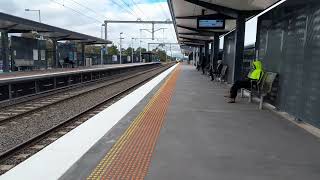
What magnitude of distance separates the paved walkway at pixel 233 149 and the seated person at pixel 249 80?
1454 millimetres

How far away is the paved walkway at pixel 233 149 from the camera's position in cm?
445

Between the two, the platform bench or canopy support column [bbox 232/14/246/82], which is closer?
the platform bench

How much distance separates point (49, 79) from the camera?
1759 cm

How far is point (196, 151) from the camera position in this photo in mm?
5402

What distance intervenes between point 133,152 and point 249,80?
6054mm

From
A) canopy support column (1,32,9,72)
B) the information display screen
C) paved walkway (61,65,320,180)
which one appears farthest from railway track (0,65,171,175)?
canopy support column (1,32,9,72)

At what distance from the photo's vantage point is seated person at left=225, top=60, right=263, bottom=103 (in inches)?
389

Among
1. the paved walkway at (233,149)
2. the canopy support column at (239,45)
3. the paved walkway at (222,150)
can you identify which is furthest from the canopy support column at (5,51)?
the paved walkway at (233,149)

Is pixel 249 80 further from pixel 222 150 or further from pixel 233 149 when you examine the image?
pixel 222 150

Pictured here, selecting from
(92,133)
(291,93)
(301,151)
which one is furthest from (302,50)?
(92,133)

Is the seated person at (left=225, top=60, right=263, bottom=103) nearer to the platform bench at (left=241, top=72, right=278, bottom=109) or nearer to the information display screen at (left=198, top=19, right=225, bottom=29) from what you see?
the platform bench at (left=241, top=72, right=278, bottom=109)

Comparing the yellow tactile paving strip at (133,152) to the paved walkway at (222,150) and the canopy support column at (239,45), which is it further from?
the canopy support column at (239,45)

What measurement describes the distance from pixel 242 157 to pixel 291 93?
363cm

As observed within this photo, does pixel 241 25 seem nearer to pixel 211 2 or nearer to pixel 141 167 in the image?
pixel 211 2
